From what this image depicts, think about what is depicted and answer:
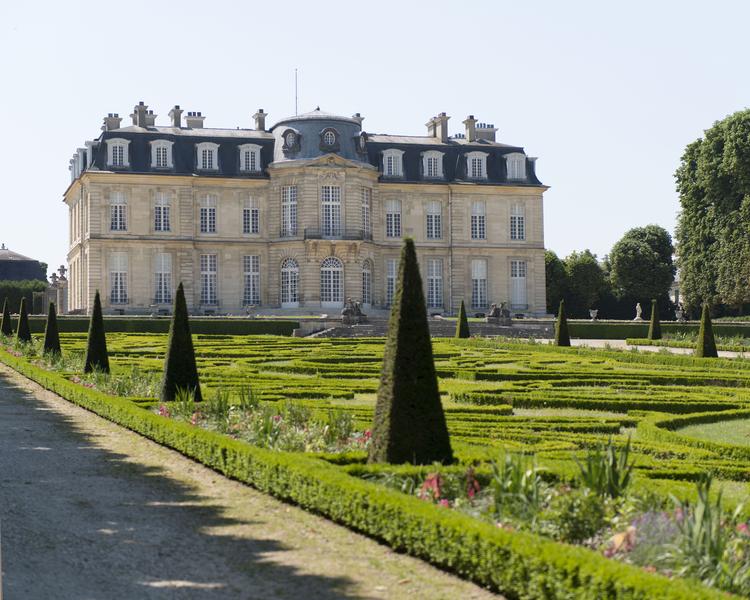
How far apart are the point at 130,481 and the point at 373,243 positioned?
37659mm

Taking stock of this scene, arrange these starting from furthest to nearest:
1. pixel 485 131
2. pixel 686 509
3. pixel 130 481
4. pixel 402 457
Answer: pixel 485 131
pixel 130 481
pixel 402 457
pixel 686 509

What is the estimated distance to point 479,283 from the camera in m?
48.2

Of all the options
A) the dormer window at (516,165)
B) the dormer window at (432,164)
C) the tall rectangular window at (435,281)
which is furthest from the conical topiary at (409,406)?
the dormer window at (516,165)

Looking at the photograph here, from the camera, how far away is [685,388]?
15727 mm

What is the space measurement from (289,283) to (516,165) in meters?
11.3

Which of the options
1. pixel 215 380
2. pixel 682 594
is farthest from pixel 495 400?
pixel 682 594

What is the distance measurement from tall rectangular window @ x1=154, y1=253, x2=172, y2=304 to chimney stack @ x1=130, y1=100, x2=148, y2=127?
562 cm

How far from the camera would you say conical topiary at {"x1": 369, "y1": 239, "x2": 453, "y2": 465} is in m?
7.69

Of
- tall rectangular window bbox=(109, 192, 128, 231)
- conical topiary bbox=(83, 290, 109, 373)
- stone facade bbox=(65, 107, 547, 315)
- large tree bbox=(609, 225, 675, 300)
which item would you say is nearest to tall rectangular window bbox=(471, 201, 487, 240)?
stone facade bbox=(65, 107, 547, 315)

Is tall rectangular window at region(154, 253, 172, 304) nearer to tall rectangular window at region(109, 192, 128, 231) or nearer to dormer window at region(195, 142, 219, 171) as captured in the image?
tall rectangular window at region(109, 192, 128, 231)

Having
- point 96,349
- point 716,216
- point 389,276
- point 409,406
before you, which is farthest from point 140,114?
point 409,406

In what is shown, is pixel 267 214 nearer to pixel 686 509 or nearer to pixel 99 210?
pixel 99 210

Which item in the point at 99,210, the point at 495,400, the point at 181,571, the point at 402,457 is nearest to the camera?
the point at 181,571

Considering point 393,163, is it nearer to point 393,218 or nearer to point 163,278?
point 393,218
